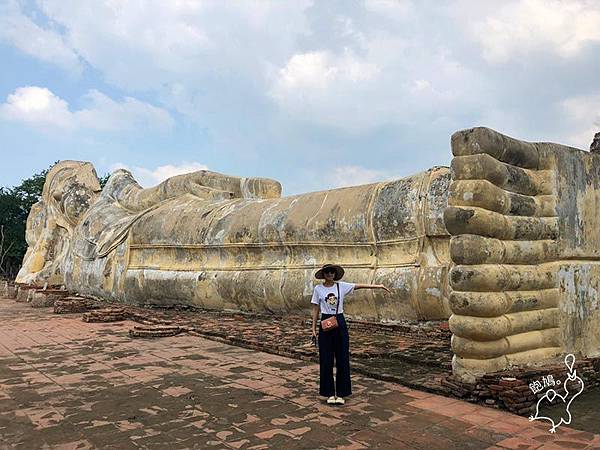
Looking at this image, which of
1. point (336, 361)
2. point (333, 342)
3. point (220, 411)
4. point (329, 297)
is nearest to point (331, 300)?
point (329, 297)

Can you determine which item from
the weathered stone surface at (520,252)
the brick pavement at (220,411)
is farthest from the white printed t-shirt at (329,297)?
the weathered stone surface at (520,252)

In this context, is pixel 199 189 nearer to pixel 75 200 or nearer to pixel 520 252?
pixel 75 200

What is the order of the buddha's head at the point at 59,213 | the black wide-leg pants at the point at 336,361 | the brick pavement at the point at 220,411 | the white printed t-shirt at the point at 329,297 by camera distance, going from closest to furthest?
the brick pavement at the point at 220,411 → the black wide-leg pants at the point at 336,361 → the white printed t-shirt at the point at 329,297 → the buddha's head at the point at 59,213

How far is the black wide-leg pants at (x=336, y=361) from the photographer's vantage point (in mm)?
3926

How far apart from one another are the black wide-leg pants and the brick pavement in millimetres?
109

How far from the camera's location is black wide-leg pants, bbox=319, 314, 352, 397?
3926mm

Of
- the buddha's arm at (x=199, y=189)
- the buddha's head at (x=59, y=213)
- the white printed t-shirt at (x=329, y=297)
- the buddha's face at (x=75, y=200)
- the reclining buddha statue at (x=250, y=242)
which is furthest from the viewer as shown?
the buddha's head at (x=59, y=213)

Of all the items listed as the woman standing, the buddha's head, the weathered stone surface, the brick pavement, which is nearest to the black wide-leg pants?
the woman standing

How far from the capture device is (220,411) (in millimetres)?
3699

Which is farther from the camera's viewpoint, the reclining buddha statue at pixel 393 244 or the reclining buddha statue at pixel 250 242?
the reclining buddha statue at pixel 250 242

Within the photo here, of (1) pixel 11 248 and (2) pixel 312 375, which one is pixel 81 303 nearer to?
(2) pixel 312 375

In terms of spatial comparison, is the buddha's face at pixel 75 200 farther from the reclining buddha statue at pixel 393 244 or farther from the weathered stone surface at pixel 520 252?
the weathered stone surface at pixel 520 252

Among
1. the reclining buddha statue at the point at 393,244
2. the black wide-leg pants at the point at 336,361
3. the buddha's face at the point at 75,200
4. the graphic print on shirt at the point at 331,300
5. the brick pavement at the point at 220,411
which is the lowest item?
the brick pavement at the point at 220,411

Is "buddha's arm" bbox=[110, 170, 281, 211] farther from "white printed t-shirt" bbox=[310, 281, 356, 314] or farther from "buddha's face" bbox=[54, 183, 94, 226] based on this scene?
"white printed t-shirt" bbox=[310, 281, 356, 314]
